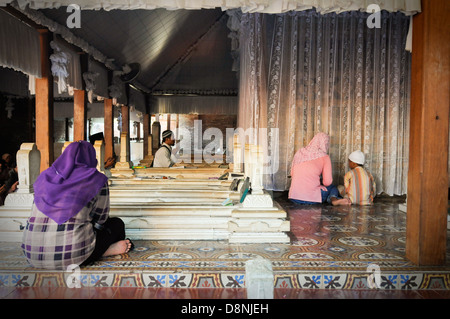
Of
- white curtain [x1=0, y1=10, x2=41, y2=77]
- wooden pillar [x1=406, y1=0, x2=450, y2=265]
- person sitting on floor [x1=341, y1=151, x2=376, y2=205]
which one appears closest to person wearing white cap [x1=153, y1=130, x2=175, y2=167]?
white curtain [x1=0, y1=10, x2=41, y2=77]

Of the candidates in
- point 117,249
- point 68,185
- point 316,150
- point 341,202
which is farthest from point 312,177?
point 68,185

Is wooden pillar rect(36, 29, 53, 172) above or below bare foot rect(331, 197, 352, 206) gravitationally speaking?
above

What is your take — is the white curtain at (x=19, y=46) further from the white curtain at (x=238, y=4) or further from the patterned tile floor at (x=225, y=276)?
the patterned tile floor at (x=225, y=276)

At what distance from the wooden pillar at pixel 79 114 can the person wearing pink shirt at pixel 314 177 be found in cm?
383

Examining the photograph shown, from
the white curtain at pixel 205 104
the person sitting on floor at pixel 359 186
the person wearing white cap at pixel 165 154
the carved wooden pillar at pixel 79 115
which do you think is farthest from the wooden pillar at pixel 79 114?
the white curtain at pixel 205 104

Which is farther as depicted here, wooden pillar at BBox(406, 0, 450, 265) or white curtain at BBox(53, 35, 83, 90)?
white curtain at BBox(53, 35, 83, 90)

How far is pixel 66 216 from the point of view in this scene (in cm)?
212

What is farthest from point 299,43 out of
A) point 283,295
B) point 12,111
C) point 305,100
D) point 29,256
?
point 12,111

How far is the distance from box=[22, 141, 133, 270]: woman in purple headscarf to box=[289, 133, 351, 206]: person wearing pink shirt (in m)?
2.79

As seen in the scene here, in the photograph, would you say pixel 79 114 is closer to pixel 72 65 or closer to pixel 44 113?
pixel 72 65

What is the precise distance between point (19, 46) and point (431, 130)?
4460 millimetres

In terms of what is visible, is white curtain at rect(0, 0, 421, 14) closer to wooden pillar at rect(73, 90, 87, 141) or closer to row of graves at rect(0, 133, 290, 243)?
row of graves at rect(0, 133, 290, 243)

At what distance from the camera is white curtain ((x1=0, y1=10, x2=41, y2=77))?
392cm

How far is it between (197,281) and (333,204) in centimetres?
277
